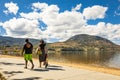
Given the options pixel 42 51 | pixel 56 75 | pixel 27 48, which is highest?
pixel 27 48

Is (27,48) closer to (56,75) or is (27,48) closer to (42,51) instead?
(42,51)

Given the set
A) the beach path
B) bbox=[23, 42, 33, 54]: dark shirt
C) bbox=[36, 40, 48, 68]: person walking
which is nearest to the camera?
the beach path

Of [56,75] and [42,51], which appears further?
[42,51]

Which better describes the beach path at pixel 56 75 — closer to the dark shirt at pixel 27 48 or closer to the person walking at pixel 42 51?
the dark shirt at pixel 27 48

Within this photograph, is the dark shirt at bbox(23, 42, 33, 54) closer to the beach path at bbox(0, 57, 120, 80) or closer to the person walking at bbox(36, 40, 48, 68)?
the person walking at bbox(36, 40, 48, 68)

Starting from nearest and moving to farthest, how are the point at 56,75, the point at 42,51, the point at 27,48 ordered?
1. the point at 56,75
2. the point at 27,48
3. the point at 42,51

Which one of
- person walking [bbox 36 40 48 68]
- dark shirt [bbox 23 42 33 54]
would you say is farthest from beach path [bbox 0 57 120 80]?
person walking [bbox 36 40 48 68]

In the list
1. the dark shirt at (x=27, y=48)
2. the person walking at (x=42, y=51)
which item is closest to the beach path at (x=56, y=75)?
the dark shirt at (x=27, y=48)

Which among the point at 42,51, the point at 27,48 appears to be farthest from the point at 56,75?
the point at 42,51

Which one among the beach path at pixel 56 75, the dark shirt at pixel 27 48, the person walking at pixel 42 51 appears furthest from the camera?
the person walking at pixel 42 51

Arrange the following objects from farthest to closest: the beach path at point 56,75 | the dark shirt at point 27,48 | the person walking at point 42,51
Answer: the person walking at point 42,51 → the dark shirt at point 27,48 → the beach path at point 56,75

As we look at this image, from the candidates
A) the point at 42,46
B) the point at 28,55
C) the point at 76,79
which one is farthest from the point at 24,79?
the point at 42,46

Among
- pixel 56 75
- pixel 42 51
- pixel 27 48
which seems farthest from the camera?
pixel 42 51

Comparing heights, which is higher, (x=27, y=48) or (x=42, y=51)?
(x=27, y=48)
